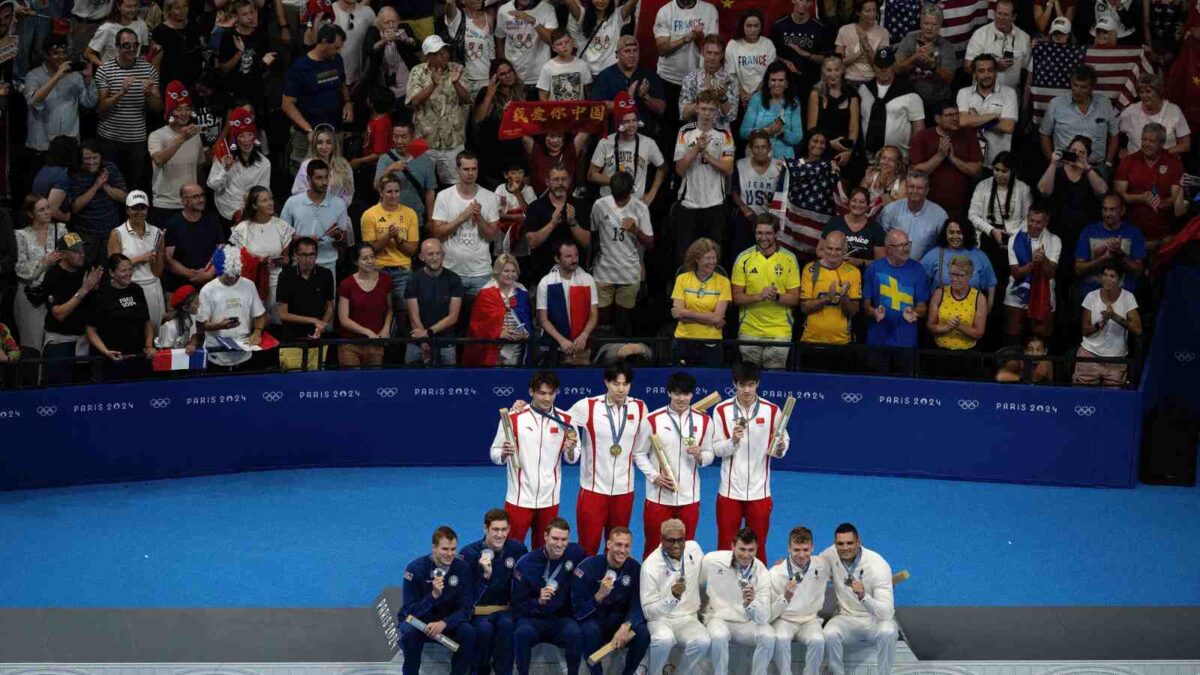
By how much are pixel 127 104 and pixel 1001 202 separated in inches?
359

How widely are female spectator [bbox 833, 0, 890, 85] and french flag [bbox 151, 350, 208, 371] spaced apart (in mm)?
7526

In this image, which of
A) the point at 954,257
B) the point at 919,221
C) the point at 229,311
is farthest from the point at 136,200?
the point at 954,257

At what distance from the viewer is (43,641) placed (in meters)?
13.6

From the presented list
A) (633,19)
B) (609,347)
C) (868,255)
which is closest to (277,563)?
(609,347)

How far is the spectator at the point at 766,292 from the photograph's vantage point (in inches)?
712

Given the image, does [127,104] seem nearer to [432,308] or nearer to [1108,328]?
[432,308]

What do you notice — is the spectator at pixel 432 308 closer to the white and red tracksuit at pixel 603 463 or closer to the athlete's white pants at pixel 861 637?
the white and red tracksuit at pixel 603 463

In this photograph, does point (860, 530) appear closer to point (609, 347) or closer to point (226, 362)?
point (609, 347)

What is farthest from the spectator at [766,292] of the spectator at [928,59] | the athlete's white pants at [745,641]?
the athlete's white pants at [745,641]

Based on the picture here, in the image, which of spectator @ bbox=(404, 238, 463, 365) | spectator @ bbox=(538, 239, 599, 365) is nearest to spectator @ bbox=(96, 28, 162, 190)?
spectator @ bbox=(404, 238, 463, 365)

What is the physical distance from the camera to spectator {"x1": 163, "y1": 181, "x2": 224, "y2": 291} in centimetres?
1814

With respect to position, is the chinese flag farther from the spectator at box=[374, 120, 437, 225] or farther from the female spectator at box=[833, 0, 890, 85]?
the spectator at box=[374, 120, 437, 225]

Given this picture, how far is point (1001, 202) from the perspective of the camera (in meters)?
18.8

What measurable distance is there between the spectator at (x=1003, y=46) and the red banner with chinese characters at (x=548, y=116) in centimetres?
425
